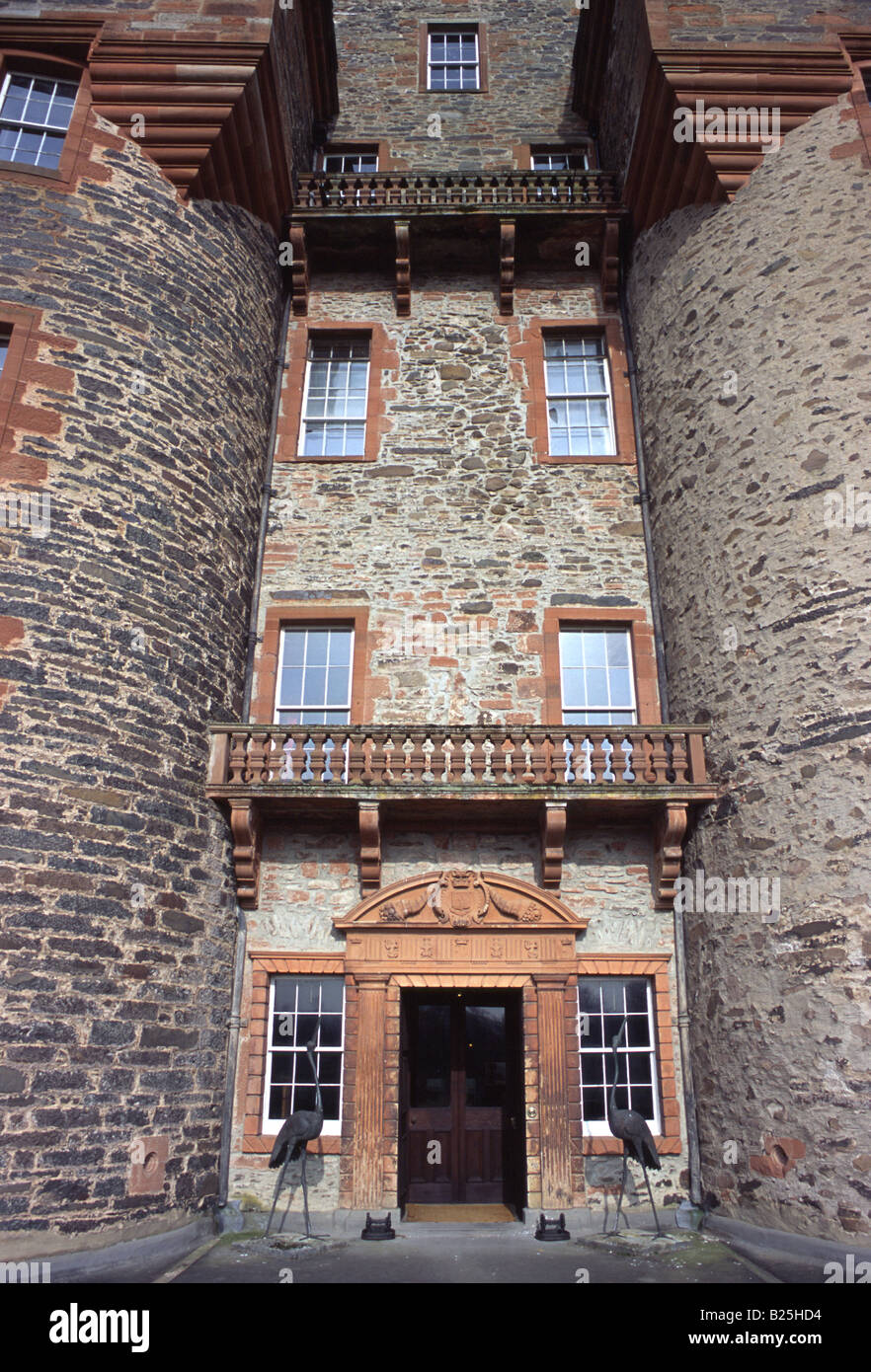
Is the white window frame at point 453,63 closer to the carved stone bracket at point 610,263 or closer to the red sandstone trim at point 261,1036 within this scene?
the carved stone bracket at point 610,263

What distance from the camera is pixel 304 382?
1220 centimetres

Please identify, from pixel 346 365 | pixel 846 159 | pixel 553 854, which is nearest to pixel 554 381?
pixel 346 365

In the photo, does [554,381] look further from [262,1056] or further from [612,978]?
[262,1056]

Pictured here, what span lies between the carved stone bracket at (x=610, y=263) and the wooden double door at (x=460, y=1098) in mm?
9897

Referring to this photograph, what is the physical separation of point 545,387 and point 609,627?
3888mm

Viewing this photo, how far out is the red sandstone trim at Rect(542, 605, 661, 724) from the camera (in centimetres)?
993

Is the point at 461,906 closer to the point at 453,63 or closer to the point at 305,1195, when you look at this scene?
the point at 305,1195

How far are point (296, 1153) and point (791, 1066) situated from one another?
15.4 ft

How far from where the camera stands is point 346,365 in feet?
41.0

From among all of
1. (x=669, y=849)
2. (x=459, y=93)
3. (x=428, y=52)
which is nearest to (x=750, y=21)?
(x=459, y=93)

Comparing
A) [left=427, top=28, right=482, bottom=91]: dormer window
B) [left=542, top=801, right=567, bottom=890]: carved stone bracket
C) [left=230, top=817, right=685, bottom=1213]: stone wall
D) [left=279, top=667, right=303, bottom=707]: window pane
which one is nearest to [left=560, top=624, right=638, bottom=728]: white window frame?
[left=230, top=817, right=685, bottom=1213]: stone wall

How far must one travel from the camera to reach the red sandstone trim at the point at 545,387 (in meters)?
11.4

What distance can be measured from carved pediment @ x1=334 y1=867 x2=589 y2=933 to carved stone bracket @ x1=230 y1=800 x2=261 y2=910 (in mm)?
968

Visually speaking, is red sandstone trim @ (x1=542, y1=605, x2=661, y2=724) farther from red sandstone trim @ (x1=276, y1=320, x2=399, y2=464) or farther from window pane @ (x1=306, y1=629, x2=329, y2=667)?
red sandstone trim @ (x1=276, y1=320, x2=399, y2=464)
